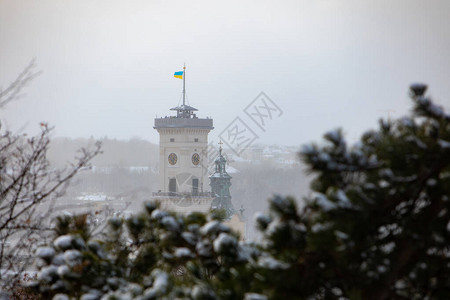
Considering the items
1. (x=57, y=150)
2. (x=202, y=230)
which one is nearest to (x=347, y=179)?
(x=202, y=230)

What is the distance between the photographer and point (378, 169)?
3.30m

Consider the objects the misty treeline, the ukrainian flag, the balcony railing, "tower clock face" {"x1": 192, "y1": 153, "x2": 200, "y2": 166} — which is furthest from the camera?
"tower clock face" {"x1": 192, "y1": 153, "x2": 200, "y2": 166}

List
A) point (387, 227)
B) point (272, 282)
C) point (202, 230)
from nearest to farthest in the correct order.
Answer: point (272, 282)
point (387, 227)
point (202, 230)

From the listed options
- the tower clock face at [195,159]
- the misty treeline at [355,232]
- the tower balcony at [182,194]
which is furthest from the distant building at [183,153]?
the misty treeline at [355,232]

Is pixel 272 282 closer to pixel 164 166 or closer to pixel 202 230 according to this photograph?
pixel 202 230

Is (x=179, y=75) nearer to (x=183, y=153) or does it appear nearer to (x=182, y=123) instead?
(x=182, y=123)

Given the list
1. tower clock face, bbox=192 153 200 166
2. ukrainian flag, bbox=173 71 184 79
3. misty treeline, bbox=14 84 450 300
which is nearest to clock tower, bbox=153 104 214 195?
tower clock face, bbox=192 153 200 166

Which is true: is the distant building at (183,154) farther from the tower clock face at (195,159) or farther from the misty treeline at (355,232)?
the misty treeline at (355,232)

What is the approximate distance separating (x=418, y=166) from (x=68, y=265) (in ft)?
6.38

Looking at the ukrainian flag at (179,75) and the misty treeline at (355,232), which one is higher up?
the ukrainian flag at (179,75)

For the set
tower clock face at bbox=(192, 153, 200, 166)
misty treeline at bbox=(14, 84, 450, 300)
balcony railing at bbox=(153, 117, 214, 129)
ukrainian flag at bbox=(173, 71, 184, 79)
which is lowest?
misty treeline at bbox=(14, 84, 450, 300)

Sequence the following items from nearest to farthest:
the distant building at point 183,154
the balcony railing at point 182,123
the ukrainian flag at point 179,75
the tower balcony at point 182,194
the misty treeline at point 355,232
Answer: the misty treeline at point 355,232 → the tower balcony at point 182,194 → the ukrainian flag at point 179,75 → the distant building at point 183,154 → the balcony railing at point 182,123

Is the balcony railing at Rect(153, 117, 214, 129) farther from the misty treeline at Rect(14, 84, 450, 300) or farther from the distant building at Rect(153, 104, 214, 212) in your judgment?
the misty treeline at Rect(14, 84, 450, 300)

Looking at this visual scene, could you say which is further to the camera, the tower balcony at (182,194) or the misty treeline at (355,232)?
the tower balcony at (182,194)
